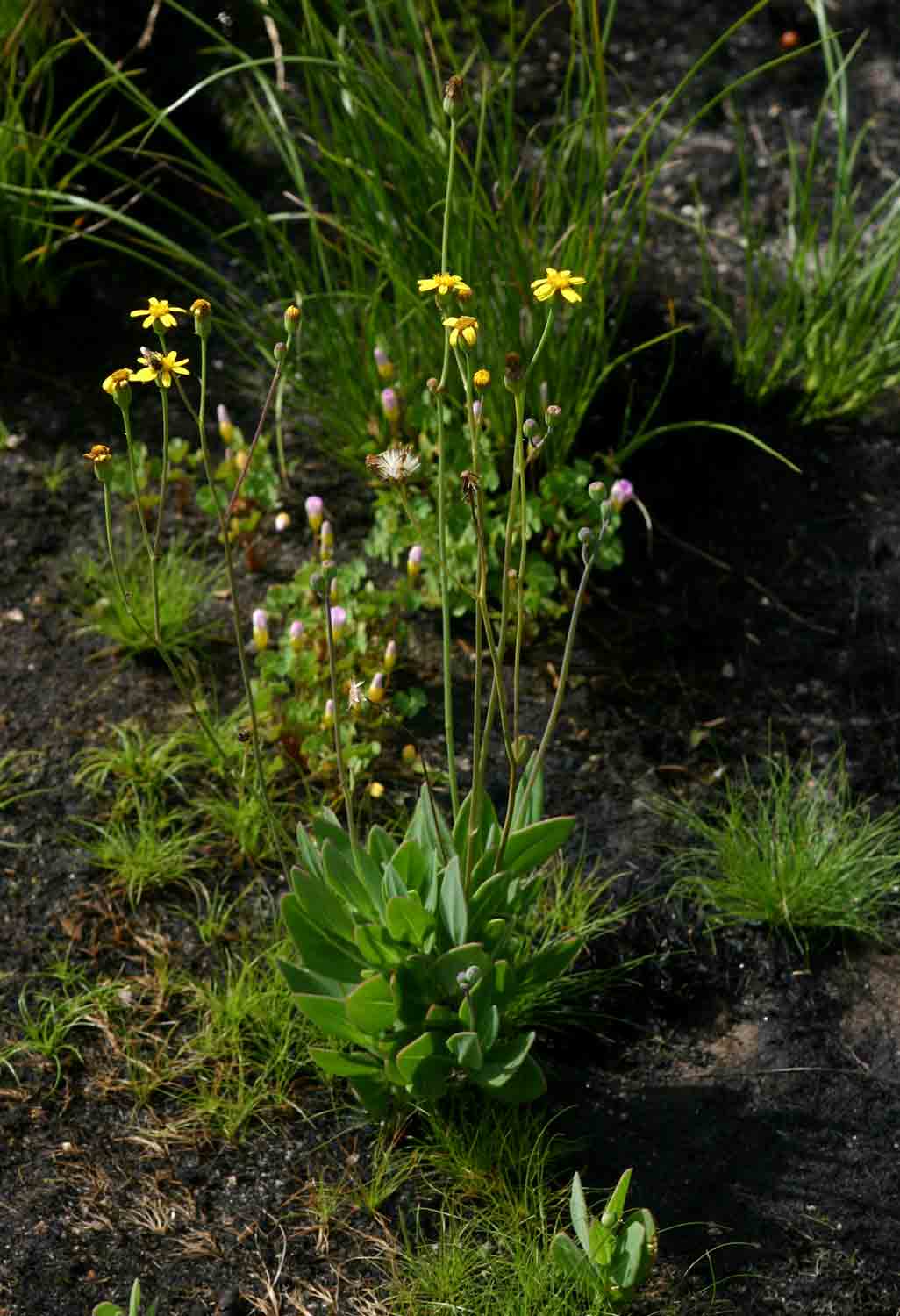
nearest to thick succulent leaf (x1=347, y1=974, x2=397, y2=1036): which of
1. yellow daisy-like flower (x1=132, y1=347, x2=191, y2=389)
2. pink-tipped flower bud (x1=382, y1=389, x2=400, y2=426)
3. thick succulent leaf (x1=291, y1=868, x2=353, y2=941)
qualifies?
thick succulent leaf (x1=291, y1=868, x2=353, y2=941)

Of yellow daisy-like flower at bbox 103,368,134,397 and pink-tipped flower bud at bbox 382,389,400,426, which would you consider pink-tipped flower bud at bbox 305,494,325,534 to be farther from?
yellow daisy-like flower at bbox 103,368,134,397

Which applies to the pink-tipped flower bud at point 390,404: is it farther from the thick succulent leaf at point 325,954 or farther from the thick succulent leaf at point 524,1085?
the thick succulent leaf at point 524,1085

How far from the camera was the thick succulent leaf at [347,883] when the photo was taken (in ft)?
6.75

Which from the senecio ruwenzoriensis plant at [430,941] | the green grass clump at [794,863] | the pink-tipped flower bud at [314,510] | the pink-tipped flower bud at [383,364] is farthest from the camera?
the pink-tipped flower bud at [383,364]

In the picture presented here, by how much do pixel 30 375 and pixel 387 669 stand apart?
4.40 ft

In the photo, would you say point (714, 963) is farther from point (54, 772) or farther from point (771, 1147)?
point (54, 772)

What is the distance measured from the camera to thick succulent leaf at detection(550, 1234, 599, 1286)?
1.94 metres

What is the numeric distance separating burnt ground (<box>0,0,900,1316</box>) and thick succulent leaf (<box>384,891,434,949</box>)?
0.42 meters

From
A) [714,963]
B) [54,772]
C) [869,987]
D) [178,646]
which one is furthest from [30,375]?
[869,987]

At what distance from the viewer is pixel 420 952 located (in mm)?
2076

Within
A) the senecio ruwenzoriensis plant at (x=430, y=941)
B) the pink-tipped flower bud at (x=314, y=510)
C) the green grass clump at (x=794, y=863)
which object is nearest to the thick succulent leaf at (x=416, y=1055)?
the senecio ruwenzoriensis plant at (x=430, y=941)

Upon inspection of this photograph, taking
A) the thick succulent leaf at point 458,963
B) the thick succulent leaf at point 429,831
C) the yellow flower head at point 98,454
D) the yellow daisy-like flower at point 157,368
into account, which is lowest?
the thick succulent leaf at point 458,963

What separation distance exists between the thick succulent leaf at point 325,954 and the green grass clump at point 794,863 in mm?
692

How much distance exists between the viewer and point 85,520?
10.4ft
